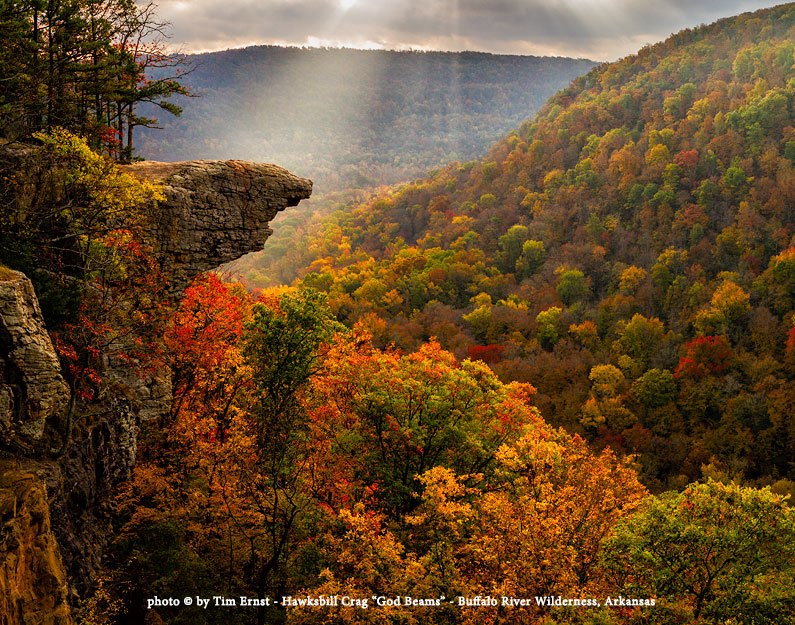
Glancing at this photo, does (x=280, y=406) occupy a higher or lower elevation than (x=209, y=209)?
lower

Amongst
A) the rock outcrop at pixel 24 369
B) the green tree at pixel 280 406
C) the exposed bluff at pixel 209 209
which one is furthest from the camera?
the exposed bluff at pixel 209 209

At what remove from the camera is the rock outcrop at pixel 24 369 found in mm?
12320

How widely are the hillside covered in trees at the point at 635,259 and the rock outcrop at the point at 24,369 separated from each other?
46.0 m

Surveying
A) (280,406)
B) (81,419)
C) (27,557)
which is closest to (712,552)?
(280,406)

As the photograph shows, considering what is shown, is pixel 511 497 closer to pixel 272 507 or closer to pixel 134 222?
pixel 272 507

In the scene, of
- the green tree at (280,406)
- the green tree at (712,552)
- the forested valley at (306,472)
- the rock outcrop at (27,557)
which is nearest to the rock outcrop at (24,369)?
the forested valley at (306,472)

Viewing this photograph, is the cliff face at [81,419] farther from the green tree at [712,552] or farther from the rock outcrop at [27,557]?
the green tree at [712,552]

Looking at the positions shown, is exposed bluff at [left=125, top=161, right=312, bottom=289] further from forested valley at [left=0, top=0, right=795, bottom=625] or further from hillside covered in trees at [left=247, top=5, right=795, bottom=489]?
hillside covered in trees at [left=247, top=5, right=795, bottom=489]

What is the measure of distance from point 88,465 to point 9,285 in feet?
18.2

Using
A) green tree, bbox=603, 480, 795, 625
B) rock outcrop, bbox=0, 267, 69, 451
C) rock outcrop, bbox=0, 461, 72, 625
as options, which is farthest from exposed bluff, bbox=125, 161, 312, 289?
green tree, bbox=603, 480, 795, 625

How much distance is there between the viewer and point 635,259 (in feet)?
300

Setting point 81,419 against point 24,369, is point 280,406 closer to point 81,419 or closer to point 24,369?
point 81,419

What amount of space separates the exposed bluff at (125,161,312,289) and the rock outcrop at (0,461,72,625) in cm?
838

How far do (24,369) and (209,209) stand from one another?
8663mm
